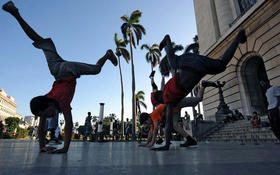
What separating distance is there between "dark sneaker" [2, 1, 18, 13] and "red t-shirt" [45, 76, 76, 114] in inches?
44.2

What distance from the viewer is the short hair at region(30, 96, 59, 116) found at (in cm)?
218

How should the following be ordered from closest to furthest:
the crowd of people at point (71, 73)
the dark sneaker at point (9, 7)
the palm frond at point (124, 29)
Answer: the dark sneaker at point (9, 7) → the crowd of people at point (71, 73) → the palm frond at point (124, 29)

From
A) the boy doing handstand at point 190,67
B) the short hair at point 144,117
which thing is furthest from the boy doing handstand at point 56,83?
the short hair at point 144,117

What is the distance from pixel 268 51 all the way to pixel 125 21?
53.8 ft

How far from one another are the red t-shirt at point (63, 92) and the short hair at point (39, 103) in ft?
0.26

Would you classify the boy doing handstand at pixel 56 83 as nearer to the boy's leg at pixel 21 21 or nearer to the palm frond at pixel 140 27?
the boy's leg at pixel 21 21

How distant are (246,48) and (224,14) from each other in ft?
19.2

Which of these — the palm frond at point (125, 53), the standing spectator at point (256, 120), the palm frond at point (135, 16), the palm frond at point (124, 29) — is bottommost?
the standing spectator at point (256, 120)

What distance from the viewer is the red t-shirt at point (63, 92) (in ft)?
7.56

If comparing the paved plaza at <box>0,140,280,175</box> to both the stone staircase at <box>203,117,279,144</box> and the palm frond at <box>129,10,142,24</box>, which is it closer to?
the stone staircase at <box>203,117,279,144</box>

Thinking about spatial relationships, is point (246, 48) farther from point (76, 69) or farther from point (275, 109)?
point (76, 69)

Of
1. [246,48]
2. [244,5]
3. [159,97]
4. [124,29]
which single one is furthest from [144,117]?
[124,29]

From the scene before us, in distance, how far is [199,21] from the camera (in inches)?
779

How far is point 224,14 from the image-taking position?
16.2m
